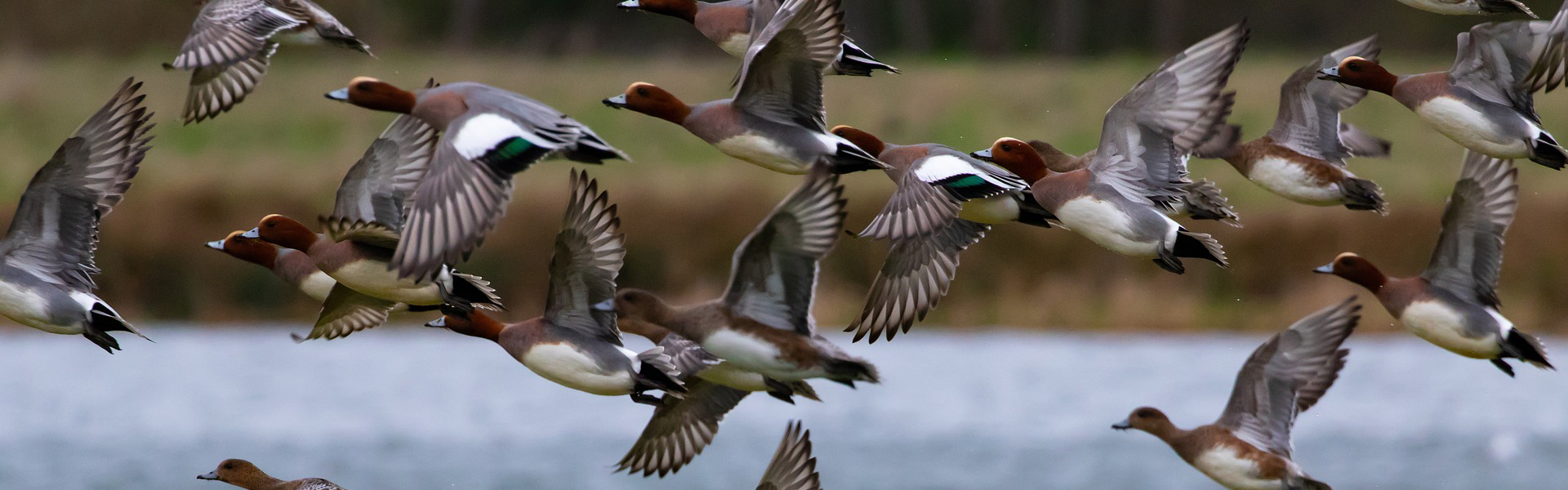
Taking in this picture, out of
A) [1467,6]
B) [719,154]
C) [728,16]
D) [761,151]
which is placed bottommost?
[761,151]

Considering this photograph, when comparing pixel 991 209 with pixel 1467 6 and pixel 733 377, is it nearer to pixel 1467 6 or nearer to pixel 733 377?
pixel 733 377

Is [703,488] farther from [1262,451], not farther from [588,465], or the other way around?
[1262,451]

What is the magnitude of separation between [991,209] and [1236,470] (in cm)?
217

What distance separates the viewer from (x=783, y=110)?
717 centimetres

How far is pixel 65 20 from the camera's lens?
32.8 metres

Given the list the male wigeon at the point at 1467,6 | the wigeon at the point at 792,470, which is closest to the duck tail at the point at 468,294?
the wigeon at the point at 792,470

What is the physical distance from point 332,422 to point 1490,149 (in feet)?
44.5

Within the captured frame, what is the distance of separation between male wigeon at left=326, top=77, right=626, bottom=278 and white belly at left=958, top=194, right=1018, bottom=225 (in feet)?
4.83

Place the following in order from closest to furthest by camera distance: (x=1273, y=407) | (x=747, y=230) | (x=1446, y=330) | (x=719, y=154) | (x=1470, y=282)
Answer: (x=1446, y=330) → (x=1470, y=282) → (x=1273, y=407) → (x=747, y=230) → (x=719, y=154)

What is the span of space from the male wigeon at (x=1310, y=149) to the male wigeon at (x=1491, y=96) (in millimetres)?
697

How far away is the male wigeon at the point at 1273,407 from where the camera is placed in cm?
850

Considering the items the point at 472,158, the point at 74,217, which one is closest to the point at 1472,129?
the point at 472,158

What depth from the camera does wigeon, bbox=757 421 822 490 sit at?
7.42 m

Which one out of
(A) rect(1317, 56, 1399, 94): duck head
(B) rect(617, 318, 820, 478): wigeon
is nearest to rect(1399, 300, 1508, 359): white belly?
(A) rect(1317, 56, 1399, 94): duck head
